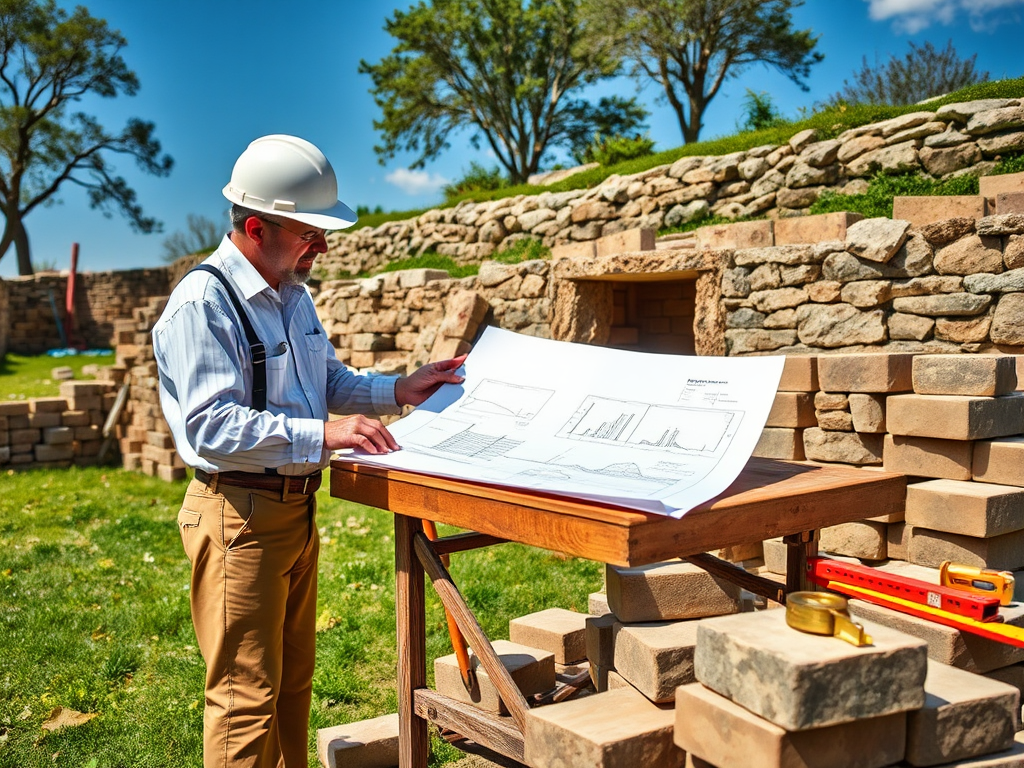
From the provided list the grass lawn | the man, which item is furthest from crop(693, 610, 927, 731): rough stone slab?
the grass lawn

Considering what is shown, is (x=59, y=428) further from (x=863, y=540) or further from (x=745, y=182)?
(x=863, y=540)

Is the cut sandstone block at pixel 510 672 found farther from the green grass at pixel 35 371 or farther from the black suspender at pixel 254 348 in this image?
the green grass at pixel 35 371

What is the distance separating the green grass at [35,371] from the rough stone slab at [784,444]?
46.4 ft

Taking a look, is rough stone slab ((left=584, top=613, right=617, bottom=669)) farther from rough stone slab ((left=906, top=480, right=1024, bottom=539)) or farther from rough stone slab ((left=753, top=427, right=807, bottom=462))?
rough stone slab ((left=753, top=427, right=807, bottom=462))

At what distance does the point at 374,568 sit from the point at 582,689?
2.83 m

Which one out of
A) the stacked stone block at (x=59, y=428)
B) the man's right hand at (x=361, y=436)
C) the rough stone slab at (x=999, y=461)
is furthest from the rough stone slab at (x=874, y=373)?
the stacked stone block at (x=59, y=428)

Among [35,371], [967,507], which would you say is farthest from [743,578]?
[35,371]

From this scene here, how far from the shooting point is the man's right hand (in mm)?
2365

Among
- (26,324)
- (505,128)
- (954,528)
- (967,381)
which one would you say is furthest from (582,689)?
(505,128)

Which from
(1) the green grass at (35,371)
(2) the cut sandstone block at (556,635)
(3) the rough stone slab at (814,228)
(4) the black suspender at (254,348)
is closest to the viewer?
(4) the black suspender at (254,348)

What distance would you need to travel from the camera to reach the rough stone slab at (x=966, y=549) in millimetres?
3326

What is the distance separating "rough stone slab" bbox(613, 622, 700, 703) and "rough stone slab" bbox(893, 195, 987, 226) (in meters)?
5.01

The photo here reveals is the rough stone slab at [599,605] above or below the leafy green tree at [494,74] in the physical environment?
below

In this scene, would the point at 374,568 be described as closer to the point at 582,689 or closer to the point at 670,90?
the point at 582,689
